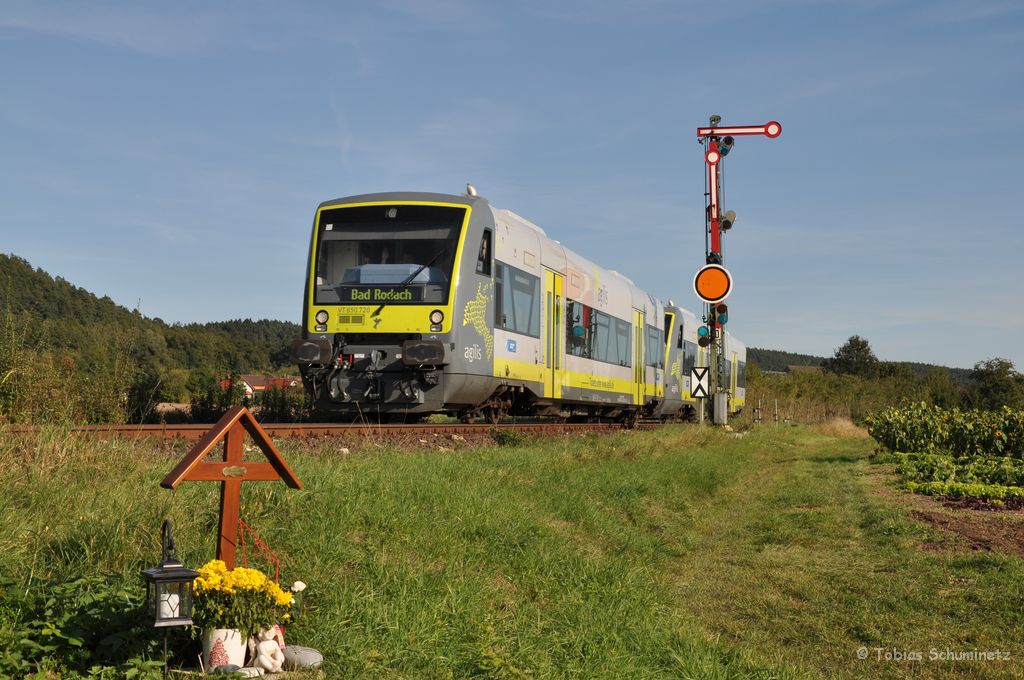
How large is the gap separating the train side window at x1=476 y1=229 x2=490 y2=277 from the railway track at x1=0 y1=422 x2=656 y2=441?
2.50 meters

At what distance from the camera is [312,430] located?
13.2 metres

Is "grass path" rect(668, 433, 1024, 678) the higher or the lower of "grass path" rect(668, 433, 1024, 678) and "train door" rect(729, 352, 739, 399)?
the lower

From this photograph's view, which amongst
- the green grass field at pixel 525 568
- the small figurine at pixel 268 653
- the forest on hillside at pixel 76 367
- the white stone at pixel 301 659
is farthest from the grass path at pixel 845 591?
the forest on hillside at pixel 76 367

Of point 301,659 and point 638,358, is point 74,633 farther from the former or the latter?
point 638,358

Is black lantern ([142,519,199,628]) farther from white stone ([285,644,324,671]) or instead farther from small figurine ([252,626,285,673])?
white stone ([285,644,324,671])

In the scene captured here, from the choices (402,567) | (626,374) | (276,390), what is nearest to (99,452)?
(402,567)

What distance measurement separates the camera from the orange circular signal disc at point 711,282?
23.1 metres

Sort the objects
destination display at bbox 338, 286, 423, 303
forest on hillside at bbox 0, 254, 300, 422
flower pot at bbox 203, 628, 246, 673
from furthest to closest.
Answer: destination display at bbox 338, 286, 423, 303 < forest on hillside at bbox 0, 254, 300, 422 < flower pot at bbox 203, 628, 246, 673

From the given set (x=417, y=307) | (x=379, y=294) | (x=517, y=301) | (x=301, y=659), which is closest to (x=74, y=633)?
(x=301, y=659)

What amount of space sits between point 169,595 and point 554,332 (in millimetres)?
15100

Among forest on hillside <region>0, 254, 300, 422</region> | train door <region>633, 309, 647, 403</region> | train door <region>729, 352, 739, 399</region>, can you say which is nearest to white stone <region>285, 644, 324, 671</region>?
forest on hillside <region>0, 254, 300, 422</region>

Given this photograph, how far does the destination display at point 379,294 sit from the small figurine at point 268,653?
1018 cm

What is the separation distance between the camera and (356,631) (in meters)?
5.68

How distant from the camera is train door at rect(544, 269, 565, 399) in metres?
19.2
